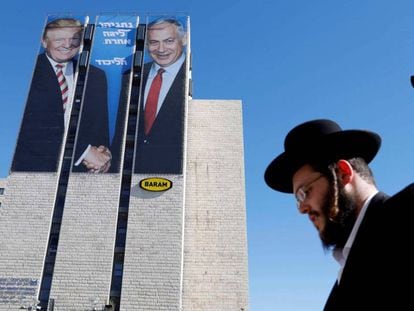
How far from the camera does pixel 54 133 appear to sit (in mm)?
32656

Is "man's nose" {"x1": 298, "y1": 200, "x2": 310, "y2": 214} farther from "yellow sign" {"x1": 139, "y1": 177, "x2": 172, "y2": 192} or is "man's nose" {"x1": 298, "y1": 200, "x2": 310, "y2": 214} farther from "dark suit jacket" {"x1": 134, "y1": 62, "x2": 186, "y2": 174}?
"dark suit jacket" {"x1": 134, "y1": 62, "x2": 186, "y2": 174}

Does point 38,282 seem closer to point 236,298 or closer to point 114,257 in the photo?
point 114,257

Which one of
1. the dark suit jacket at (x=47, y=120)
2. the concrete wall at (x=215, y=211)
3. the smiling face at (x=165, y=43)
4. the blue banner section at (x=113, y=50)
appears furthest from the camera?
the smiling face at (x=165, y=43)

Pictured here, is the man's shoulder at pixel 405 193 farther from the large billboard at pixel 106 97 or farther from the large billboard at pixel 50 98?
the large billboard at pixel 50 98

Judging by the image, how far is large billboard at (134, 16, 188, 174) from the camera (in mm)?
31891

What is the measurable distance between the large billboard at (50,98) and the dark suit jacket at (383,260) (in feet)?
107

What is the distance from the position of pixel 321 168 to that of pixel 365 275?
0.57m

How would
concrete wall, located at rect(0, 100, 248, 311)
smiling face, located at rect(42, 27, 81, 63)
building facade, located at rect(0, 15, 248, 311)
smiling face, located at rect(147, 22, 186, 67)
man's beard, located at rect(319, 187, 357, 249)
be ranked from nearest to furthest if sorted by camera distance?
man's beard, located at rect(319, 187, 357, 249) → concrete wall, located at rect(0, 100, 248, 311) → building facade, located at rect(0, 15, 248, 311) → smiling face, located at rect(42, 27, 81, 63) → smiling face, located at rect(147, 22, 186, 67)

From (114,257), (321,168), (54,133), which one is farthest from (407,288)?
(54,133)

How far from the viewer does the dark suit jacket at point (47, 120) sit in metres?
31.6

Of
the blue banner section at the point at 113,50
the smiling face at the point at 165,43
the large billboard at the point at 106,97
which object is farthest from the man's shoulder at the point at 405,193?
the smiling face at the point at 165,43

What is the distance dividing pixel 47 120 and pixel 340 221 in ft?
114

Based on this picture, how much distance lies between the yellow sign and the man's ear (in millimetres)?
29212

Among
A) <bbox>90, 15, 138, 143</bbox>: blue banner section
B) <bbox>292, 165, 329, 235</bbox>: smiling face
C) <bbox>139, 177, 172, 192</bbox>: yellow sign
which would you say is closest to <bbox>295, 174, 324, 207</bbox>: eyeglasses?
<bbox>292, 165, 329, 235</bbox>: smiling face
